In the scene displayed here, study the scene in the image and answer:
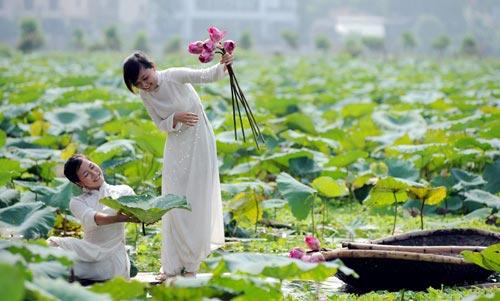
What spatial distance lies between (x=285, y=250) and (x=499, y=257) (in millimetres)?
1597

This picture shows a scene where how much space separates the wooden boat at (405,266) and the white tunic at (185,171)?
567 mm

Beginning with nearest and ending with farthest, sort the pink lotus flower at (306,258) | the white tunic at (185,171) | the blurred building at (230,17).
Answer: the pink lotus flower at (306,258) → the white tunic at (185,171) → the blurred building at (230,17)

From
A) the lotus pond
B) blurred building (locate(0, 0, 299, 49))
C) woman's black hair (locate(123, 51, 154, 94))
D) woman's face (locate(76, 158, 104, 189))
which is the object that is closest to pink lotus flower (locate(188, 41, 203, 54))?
woman's black hair (locate(123, 51, 154, 94))

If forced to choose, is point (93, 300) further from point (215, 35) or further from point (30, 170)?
point (30, 170)

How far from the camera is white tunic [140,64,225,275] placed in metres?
4.43

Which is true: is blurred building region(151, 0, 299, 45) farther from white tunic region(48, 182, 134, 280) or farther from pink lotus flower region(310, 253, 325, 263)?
pink lotus flower region(310, 253, 325, 263)

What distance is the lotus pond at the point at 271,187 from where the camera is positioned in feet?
10.1

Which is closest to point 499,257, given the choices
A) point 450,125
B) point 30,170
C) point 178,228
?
point 178,228

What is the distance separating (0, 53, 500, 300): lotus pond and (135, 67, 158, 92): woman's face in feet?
2.03

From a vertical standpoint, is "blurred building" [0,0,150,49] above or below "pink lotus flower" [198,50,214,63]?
above

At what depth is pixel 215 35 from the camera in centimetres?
431

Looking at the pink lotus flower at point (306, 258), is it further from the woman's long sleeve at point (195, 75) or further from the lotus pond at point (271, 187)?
the woman's long sleeve at point (195, 75)

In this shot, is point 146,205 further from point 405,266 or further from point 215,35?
point 405,266

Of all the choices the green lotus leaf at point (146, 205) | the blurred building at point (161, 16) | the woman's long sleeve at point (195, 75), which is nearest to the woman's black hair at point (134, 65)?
the woman's long sleeve at point (195, 75)
